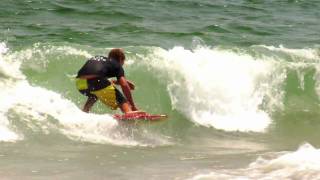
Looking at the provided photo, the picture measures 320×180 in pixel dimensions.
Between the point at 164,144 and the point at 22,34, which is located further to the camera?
the point at 22,34

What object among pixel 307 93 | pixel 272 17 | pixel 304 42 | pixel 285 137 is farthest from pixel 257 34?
pixel 285 137

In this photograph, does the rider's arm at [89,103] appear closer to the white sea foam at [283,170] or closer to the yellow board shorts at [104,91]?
the yellow board shorts at [104,91]

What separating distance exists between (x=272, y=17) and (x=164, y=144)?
11.5 m

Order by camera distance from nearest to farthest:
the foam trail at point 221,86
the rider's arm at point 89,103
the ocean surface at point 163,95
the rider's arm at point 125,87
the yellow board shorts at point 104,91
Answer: the ocean surface at point 163,95
the rider's arm at point 125,87
the yellow board shorts at point 104,91
the rider's arm at point 89,103
the foam trail at point 221,86

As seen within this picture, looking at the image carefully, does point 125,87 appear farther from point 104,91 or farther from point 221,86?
point 221,86

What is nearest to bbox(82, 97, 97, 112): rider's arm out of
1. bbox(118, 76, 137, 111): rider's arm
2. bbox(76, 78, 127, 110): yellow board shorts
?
bbox(76, 78, 127, 110): yellow board shorts

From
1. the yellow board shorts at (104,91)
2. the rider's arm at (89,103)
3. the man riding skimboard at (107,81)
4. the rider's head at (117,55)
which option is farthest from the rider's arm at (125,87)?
the rider's arm at (89,103)

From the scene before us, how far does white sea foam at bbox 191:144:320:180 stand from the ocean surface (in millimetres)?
→ 14

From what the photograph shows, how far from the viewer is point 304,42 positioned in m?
16.3

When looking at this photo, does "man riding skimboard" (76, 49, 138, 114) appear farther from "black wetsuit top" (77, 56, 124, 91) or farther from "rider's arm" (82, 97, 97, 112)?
"rider's arm" (82, 97, 97, 112)

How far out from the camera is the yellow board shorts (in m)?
9.03

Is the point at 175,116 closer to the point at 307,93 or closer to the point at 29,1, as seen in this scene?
the point at 307,93

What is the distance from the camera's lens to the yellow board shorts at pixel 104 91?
9.03m

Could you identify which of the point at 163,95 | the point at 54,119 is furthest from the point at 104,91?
the point at 163,95
